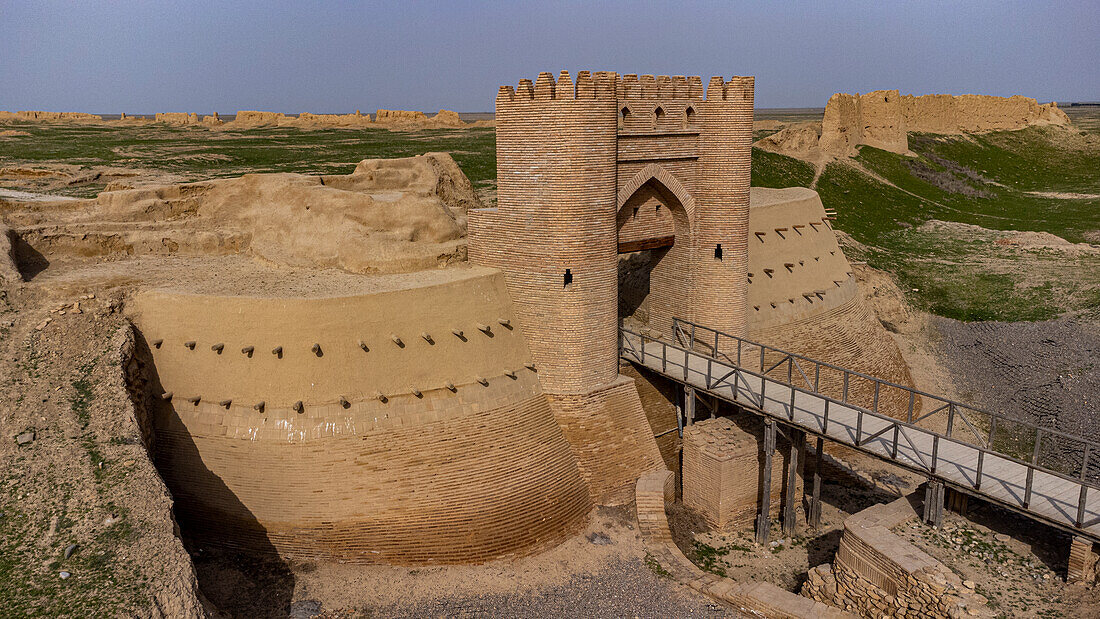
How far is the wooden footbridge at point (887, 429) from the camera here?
14.5m

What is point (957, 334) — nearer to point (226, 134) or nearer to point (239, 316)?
point (239, 316)

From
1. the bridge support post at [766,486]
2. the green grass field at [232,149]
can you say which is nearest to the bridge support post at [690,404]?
the bridge support post at [766,486]

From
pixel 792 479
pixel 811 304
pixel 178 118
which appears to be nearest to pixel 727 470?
pixel 792 479

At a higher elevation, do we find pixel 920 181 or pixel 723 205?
pixel 723 205

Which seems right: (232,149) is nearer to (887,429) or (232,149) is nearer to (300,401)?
(300,401)

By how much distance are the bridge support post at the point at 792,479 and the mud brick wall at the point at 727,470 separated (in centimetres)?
18

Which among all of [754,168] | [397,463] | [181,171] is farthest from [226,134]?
[397,463]

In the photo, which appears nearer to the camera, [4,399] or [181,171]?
[4,399]

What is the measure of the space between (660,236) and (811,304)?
611 cm

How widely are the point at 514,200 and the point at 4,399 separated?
10522 mm

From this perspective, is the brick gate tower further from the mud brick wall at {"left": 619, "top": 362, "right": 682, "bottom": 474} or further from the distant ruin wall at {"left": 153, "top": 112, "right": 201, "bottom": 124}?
the distant ruin wall at {"left": 153, "top": 112, "right": 201, "bottom": 124}

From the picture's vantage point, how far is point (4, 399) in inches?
579

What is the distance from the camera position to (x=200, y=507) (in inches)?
647

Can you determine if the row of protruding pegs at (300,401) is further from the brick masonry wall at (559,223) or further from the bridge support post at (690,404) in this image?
the bridge support post at (690,404)
